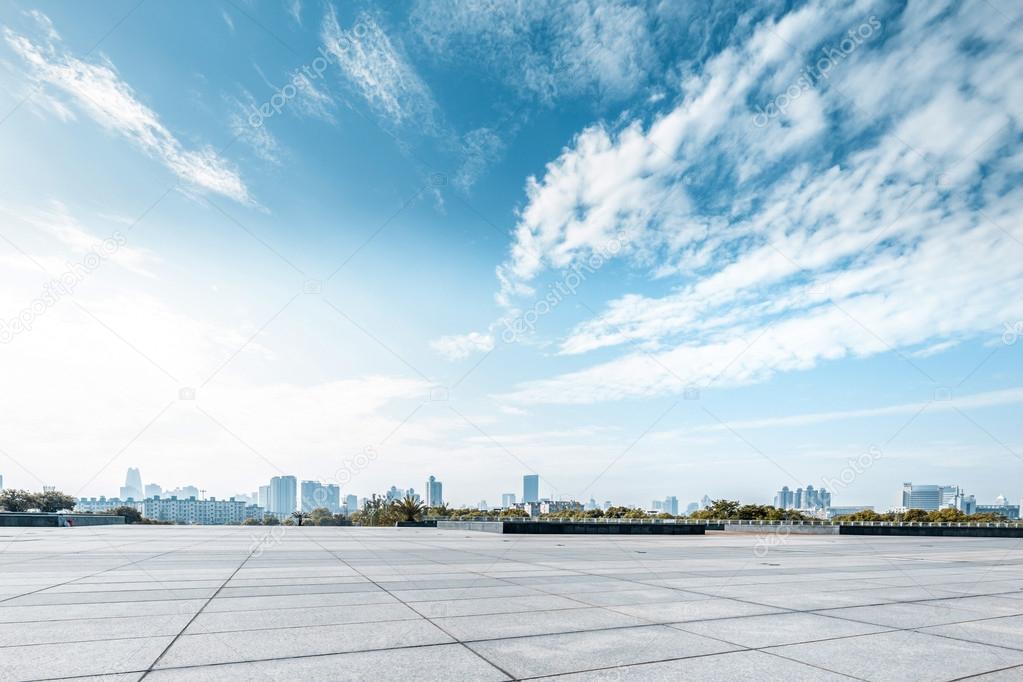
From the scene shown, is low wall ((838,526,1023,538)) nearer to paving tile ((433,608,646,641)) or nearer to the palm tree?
the palm tree

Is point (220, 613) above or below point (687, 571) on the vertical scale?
above

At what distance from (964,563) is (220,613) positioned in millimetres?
20138

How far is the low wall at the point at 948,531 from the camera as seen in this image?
126 feet

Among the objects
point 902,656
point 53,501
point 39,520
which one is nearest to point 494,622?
point 902,656

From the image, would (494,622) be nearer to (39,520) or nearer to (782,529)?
(39,520)

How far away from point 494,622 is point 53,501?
91243mm

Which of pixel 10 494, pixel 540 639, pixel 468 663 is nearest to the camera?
pixel 468 663

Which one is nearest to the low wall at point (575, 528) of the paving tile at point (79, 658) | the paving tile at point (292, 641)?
the paving tile at point (292, 641)

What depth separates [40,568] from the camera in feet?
41.8

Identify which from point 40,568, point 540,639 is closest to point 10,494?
point 40,568

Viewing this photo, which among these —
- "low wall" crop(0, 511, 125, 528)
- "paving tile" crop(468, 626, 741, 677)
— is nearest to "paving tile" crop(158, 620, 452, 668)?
"paving tile" crop(468, 626, 741, 677)

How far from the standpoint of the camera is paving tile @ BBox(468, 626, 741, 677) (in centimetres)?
587

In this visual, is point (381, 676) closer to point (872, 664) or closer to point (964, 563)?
point (872, 664)

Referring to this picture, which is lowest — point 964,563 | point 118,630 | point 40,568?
point 964,563
